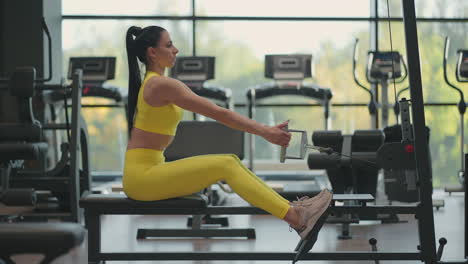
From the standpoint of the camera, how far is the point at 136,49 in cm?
320

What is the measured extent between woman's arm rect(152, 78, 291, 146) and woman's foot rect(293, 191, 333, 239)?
29cm

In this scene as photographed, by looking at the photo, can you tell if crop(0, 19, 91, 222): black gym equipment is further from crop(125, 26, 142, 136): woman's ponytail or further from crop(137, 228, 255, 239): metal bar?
crop(125, 26, 142, 136): woman's ponytail

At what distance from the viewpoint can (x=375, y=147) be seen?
5000mm

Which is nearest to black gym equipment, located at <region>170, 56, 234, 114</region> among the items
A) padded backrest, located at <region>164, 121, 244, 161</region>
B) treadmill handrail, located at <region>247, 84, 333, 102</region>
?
treadmill handrail, located at <region>247, 84, 333, 102</region>

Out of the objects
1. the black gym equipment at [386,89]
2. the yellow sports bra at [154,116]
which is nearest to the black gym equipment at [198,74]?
the black gym equipment at [386,89]

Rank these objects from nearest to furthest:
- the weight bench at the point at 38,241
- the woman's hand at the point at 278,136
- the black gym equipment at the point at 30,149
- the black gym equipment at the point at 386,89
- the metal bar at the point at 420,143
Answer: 1. the weight bench at the point at 38,241
2. the woman's hand at the point at 278,136
3. the metal bar at the point at 420,143
4. the black gym equipment at the point at 30,149
5. the black gym equipment at the point at 386,89

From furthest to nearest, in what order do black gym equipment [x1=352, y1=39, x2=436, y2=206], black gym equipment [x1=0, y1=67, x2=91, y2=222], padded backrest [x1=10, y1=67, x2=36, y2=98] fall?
black gym equipment [x1=352, y1=39, x2=436, y2=206], padded backrest [x1=10, y1=67, x2=36, y2=98], black gym equipment [x1=0, y1=67, x2=91, y2=222]

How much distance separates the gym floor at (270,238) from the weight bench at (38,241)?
86.8 inches

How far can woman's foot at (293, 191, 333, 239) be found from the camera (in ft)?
9.54

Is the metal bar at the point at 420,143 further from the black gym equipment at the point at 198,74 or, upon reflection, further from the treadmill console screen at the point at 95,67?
the treadmill console screen at the point at 95,67

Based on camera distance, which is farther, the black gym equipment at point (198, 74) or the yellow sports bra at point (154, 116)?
the black gym equipment at point (198, 74)

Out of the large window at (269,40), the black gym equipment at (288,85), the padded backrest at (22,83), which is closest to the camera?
the padded backrest at (22,83)

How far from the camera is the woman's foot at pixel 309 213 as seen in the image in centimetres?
291

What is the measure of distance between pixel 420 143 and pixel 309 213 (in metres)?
0.67
